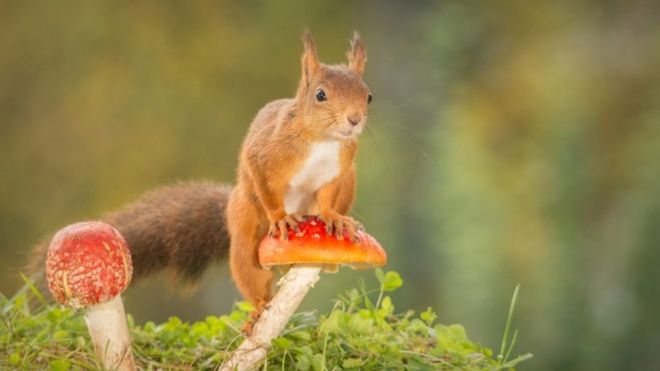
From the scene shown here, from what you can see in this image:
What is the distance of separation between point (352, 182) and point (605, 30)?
5023 mm

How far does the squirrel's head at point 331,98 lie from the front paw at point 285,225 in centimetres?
17

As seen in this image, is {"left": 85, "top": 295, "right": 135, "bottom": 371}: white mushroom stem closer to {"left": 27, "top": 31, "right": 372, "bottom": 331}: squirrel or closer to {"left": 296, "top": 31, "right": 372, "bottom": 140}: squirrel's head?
{"left": 27, "top": 31, "right": 372, "bottom": 331}: squirrel

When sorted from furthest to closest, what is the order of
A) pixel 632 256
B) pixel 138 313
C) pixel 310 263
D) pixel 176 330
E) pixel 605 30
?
1. pixel 605 30
2. pixel 138 313
3. pixel 632 256
4. pixel 176 330
5. pixel 310 263

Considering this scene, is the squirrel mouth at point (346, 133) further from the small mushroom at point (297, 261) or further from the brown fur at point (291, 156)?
the small mushroom at point (297, 261)

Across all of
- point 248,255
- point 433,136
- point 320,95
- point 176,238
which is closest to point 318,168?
point 320,95

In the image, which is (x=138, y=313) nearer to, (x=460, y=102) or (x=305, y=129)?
(x=460, y=102)

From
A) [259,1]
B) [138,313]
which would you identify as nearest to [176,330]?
[138,313]

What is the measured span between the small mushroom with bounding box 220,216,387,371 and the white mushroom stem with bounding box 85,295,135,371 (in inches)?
8.3

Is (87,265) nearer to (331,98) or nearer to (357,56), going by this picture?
(331,98)

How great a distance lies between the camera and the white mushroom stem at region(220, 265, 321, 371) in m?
1.93

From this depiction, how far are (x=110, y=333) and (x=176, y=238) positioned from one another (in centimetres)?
64

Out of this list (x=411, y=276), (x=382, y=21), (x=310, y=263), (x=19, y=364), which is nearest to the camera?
(x=310, y=263)

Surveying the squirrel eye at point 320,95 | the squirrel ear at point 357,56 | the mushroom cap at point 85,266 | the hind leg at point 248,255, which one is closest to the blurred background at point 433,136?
the hind leg at point 248,255

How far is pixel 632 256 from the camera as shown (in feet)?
15.9
